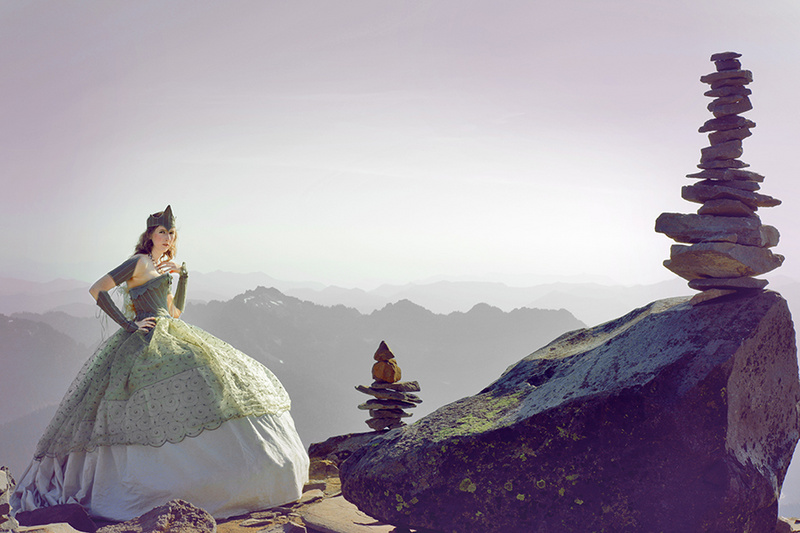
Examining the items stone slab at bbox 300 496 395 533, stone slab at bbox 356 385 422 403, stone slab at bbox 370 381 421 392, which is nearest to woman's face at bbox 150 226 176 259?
stone slab at bbox 300 496 395 533

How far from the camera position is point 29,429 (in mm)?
61656

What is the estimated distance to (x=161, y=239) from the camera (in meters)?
8.58

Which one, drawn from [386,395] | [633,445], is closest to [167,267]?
[386,395]

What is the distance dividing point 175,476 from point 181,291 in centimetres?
279

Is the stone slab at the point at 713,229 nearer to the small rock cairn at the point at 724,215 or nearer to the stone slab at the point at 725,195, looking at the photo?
the small rock cairn at the point at 724,215

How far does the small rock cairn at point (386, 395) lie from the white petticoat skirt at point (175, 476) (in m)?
4.37

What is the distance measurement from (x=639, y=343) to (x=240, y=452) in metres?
4.71

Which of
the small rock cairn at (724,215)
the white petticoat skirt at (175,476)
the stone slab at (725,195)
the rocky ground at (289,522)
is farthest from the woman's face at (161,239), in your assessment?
the stone slab at (725,195)

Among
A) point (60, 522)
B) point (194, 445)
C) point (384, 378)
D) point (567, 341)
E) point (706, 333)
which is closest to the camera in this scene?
point (706, 333)

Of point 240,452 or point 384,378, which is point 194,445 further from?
point 384,378

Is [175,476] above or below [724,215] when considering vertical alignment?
below

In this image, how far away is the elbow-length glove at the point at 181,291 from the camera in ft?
29.8

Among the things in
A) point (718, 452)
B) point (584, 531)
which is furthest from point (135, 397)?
point (718, 452)

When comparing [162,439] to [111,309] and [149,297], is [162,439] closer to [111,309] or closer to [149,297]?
[111,309]
